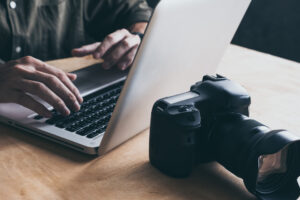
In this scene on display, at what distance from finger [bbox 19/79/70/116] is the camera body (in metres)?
0.18

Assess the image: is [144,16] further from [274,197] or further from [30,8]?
[274,197]

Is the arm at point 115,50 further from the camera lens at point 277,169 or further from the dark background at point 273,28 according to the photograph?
the dark background at point 273,28

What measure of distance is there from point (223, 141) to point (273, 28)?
4.22ft

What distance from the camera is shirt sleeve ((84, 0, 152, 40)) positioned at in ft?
4.26

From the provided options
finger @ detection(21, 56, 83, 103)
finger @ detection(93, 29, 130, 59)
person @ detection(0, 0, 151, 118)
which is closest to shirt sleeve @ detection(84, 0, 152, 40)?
person @ detection(0, 0, 151, 118)

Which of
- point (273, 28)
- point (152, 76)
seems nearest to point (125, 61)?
point (152, 76)

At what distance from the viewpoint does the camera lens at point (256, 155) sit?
496 millimetres


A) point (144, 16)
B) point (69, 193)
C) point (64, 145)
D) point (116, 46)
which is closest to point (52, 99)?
point (64, 145)

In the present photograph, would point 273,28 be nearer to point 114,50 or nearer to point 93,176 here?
point 114,50

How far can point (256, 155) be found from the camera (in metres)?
0.50

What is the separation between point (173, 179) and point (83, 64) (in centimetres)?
54

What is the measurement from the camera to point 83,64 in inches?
39.9

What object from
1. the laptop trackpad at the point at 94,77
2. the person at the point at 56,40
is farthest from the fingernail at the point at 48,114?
the laptop trackpad at the point at 94,77

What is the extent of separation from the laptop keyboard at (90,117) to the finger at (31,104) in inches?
0.5
